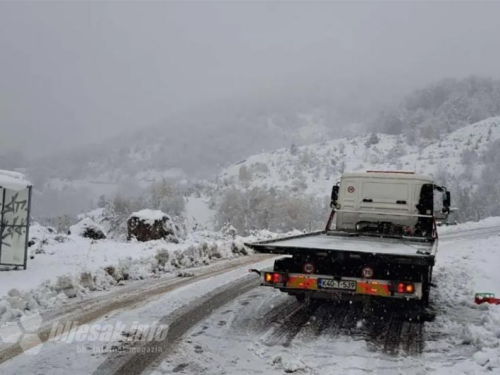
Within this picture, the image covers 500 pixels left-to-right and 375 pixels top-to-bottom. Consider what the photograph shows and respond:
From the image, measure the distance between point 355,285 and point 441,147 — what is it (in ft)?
589

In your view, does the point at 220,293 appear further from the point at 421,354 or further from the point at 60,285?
the point at 421,354

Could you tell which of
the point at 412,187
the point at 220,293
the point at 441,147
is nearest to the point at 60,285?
the point at 220,293

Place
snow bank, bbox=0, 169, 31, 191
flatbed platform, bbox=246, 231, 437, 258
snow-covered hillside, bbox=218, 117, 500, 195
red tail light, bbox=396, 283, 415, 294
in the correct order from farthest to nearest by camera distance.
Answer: snow-covered hillside, bbox=218, 117, 500, 195 → snow bank, bbox=0, 169, 31, 191 → flatbed platform, bbox=246, 231, 437, 258 → red tail light, bbox=396, 283, 415, 294

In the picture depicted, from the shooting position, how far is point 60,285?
8742 millimetres

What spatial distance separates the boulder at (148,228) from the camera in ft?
62.9

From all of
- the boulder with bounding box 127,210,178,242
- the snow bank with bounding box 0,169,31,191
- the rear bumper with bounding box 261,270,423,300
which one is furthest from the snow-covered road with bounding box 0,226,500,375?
the boulder with bounding box 127,210,178,242

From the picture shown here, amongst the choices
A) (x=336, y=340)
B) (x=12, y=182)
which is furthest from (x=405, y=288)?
(x=12, y=182)

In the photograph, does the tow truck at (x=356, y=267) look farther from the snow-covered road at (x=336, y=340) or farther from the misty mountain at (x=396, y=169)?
the misty mountain at (x=396, y=169)

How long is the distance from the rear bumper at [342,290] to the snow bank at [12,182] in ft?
22.0

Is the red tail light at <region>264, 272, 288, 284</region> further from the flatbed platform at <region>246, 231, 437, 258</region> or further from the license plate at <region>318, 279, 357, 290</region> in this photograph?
the license plate at <region>318, 279, 357, 290</region>

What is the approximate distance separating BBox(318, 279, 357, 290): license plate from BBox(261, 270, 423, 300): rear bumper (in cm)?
3

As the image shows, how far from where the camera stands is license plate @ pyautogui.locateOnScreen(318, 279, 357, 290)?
6.60 m

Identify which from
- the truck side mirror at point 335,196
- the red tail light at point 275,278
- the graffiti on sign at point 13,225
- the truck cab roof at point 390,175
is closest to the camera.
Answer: the red tail light at point 275,278

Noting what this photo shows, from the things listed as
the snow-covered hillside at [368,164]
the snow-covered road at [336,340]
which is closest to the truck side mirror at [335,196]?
the snow-covered road at [336,340]
